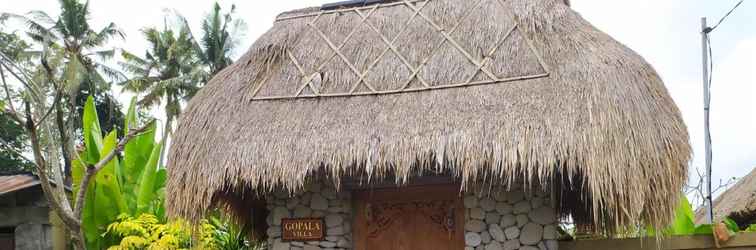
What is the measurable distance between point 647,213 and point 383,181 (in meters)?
2.21

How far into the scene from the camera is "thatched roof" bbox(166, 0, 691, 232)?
564 cm

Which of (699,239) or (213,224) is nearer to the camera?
(699,239)

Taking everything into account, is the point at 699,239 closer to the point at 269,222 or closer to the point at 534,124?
the point at 534,124

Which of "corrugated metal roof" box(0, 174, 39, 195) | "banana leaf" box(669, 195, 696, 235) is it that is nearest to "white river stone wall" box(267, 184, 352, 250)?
"banana leaf" box(669, 195, 696, 235)

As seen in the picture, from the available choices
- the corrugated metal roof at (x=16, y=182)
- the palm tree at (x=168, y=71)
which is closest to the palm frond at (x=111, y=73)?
the palm tree at (x=168, y=71)

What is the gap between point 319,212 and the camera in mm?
6859

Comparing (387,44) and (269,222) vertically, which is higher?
(387,44)

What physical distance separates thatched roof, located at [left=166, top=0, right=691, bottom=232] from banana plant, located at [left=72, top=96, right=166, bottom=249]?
271cm

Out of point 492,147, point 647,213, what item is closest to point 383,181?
point 492,147

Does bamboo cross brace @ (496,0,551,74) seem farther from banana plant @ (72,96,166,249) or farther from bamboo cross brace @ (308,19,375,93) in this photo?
banana plant @ (72,96,166,249)

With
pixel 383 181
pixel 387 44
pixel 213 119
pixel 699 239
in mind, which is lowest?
pixel 699 239

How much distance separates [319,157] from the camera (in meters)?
6.12

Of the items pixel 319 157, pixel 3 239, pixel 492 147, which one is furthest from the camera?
pixel 3 239

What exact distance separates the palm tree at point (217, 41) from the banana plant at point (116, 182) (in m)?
12.6
